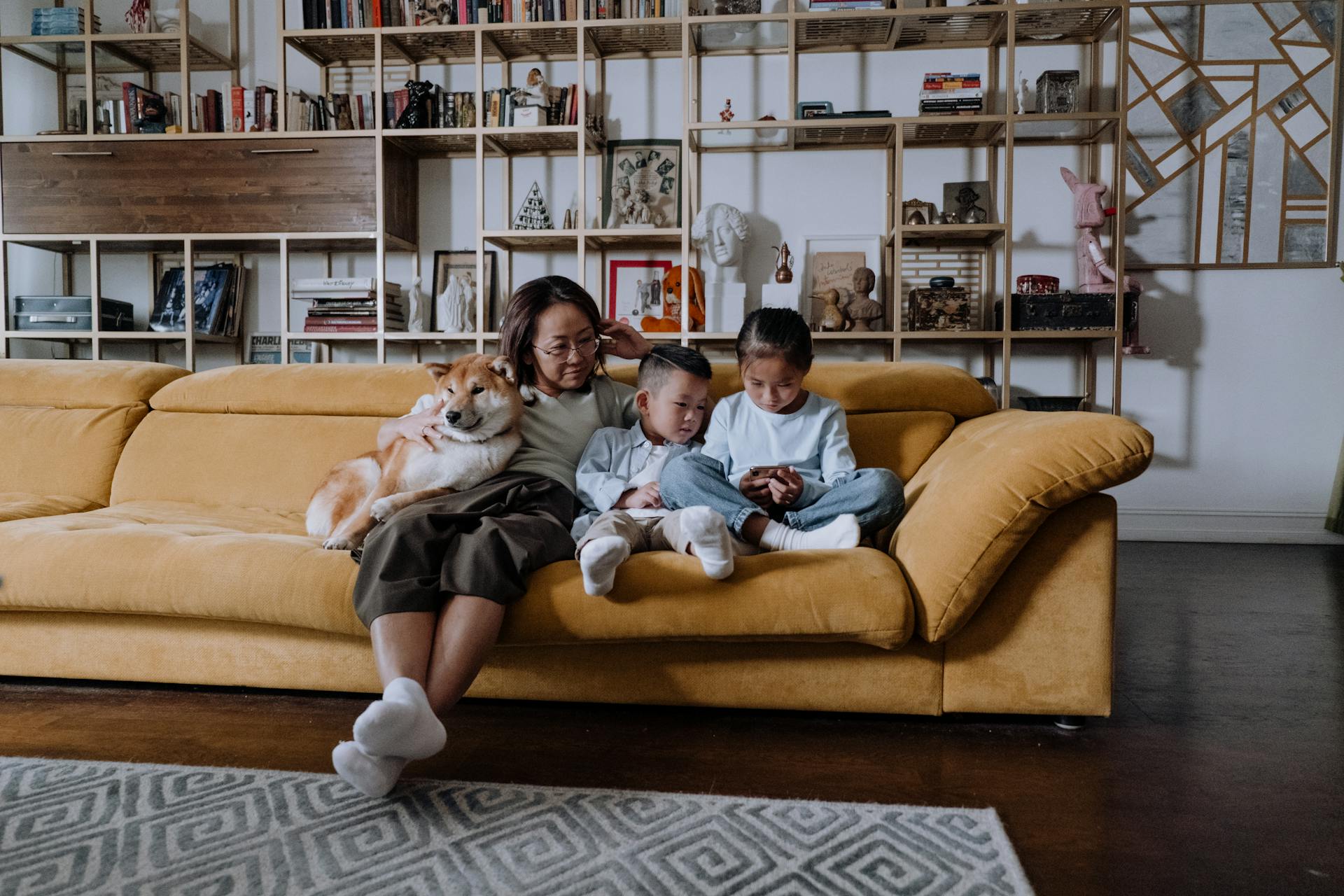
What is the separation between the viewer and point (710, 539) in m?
1.44

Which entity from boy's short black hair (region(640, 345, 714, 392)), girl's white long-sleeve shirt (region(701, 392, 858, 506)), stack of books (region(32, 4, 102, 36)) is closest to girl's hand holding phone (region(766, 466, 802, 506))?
girl's white long-sleeve shirt (region(701, 392, 858, 506))

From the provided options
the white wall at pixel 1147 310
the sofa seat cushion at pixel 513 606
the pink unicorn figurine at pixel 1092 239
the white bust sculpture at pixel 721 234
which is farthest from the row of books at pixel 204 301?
the pink unicorn figurine at pixel 1092 239

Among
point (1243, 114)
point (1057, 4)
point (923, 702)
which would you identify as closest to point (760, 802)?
point (923, 702)

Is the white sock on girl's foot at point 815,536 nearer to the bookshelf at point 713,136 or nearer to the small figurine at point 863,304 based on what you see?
the bookshelf at point 713,136

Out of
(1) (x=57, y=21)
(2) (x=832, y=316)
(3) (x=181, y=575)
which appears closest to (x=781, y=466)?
(3) (x=181, y=575)

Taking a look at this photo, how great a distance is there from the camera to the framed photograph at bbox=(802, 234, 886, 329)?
3.97m

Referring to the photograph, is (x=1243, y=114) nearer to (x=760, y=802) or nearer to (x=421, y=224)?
(x=421, y=224)

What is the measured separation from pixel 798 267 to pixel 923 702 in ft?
8.95

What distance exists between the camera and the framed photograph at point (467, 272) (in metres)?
4.10

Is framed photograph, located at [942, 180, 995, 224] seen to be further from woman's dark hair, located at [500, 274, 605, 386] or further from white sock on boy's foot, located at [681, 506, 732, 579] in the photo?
white sock on boy's foot, located at [681, 506, 732, 579]

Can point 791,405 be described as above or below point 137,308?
below

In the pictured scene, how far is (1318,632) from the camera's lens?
2385 millimetres

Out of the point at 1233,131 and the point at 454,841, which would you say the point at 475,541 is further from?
the point at 1233,131

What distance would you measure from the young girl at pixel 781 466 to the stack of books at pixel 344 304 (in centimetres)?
251
